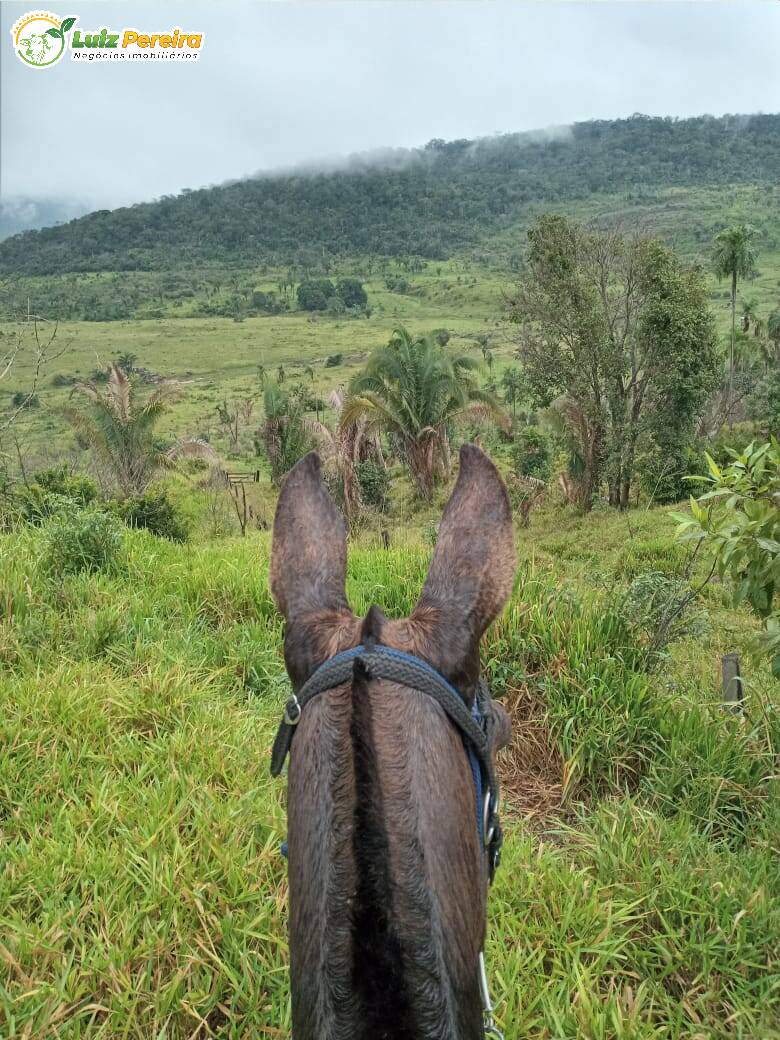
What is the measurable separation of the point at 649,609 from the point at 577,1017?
99.3 inches

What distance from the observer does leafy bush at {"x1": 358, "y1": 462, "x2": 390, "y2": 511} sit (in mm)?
20188

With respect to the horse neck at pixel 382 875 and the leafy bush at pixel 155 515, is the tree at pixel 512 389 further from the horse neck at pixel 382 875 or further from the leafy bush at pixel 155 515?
the horse neck at pixel 382 875

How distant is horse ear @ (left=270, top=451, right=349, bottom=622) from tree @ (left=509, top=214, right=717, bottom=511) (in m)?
19.6

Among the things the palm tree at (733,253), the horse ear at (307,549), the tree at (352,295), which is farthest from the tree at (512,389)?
the tree at (352,295)

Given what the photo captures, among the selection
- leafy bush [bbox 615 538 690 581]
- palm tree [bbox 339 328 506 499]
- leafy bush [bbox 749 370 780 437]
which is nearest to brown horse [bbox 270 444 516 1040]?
leafy bush [bbox 615 538 690 581]

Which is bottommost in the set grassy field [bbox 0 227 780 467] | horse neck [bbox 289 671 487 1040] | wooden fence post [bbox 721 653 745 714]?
wooden fence post [bbox 721 653 745 714]

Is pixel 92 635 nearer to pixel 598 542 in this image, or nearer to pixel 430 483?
pixel 598 542

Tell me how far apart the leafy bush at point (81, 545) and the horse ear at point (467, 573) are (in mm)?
4241

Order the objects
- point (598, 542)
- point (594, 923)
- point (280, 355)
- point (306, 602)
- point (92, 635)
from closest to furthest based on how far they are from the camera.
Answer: point (306, 602)
point (594, 923)
point (92, 635)
point (598, 542)
point (280, 355)

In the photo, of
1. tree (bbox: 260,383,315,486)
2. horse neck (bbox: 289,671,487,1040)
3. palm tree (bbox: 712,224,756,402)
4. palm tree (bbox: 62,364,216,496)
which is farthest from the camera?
palm tree (bbox: 712,224,756,402)

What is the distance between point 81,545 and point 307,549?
13.8ft

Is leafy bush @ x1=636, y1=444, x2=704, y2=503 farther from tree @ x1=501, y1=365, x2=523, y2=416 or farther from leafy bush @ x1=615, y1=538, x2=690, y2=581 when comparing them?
tree @ x1=501, y1=365, x2=523, y2=416

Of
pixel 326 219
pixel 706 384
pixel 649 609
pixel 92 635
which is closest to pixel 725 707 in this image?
pixel 649 609

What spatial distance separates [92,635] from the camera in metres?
4.03
